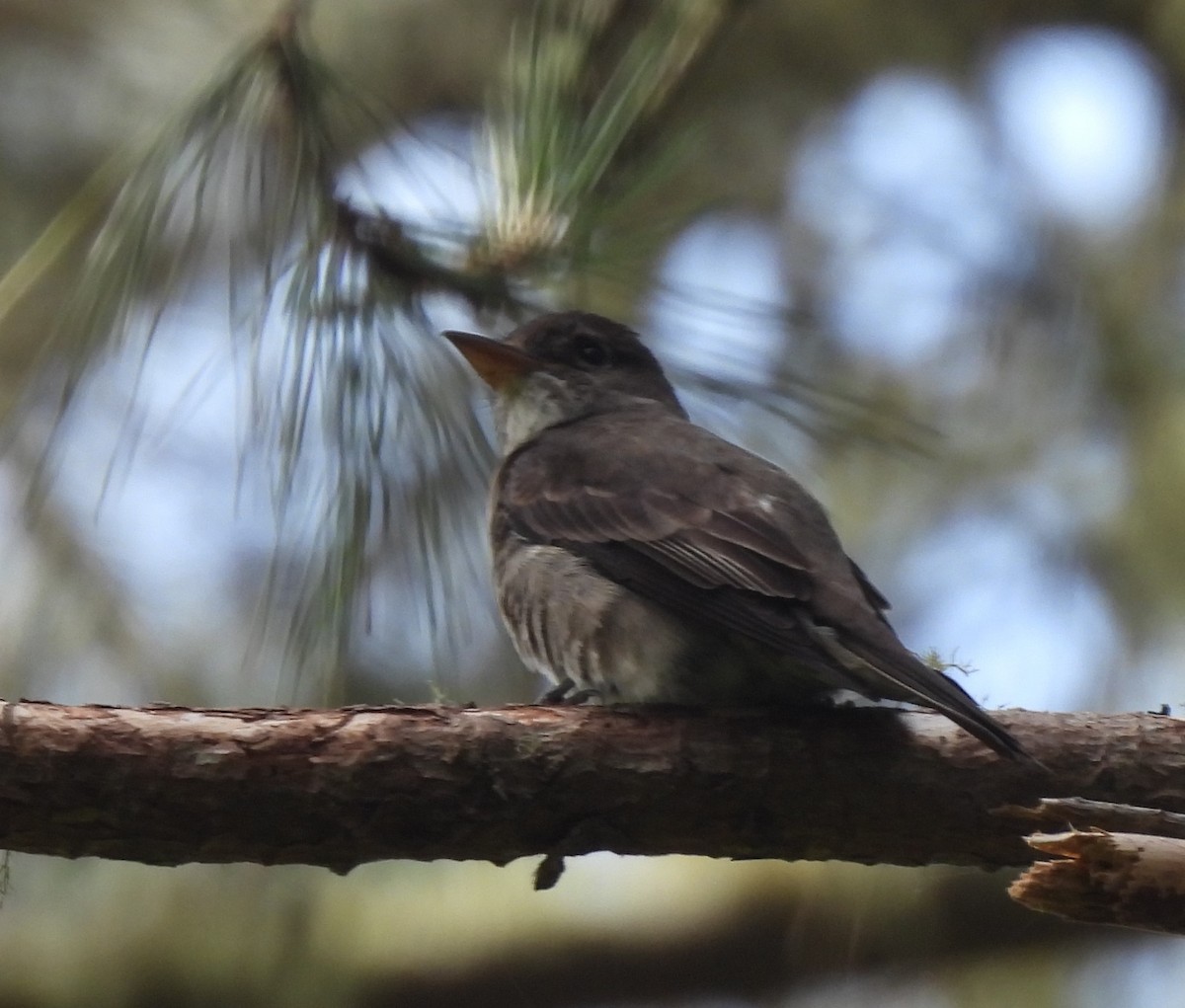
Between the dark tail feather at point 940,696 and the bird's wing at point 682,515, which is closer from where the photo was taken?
the dark tail feather at point 940,696

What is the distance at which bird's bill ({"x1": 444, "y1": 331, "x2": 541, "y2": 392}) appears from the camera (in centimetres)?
301

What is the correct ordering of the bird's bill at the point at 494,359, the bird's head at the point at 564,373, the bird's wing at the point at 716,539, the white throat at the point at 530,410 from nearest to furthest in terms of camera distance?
1. the bird's wing at the point at 716,539
2. the bird's bill at the point at 494,359
3. the bird's head at the point at 564,373
4. the white throat at the point at 530,410

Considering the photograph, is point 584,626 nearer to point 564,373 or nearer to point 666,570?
point 666,570

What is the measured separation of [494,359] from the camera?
3.26 metres

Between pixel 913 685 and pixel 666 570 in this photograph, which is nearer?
pixel 913 685

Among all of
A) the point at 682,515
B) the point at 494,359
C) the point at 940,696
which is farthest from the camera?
the point at 494,359

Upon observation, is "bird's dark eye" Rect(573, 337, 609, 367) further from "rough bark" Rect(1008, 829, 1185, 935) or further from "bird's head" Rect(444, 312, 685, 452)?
"rough bark" Rect(1008, 829, 1185, 935)

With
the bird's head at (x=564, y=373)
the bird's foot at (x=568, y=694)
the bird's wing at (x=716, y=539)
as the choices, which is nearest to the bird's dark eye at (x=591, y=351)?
the bird's head at (x=564, y=373)

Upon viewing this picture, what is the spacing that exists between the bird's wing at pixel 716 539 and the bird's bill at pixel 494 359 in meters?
0.20

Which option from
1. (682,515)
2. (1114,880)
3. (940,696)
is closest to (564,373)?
(682,515)

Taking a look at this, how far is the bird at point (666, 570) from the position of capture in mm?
2723

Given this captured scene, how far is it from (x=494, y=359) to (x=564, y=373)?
1.96 ft

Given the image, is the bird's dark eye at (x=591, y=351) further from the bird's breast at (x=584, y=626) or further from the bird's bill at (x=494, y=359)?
the bird's breast at (x=584, y=626)

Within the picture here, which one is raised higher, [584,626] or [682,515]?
[682,515]
